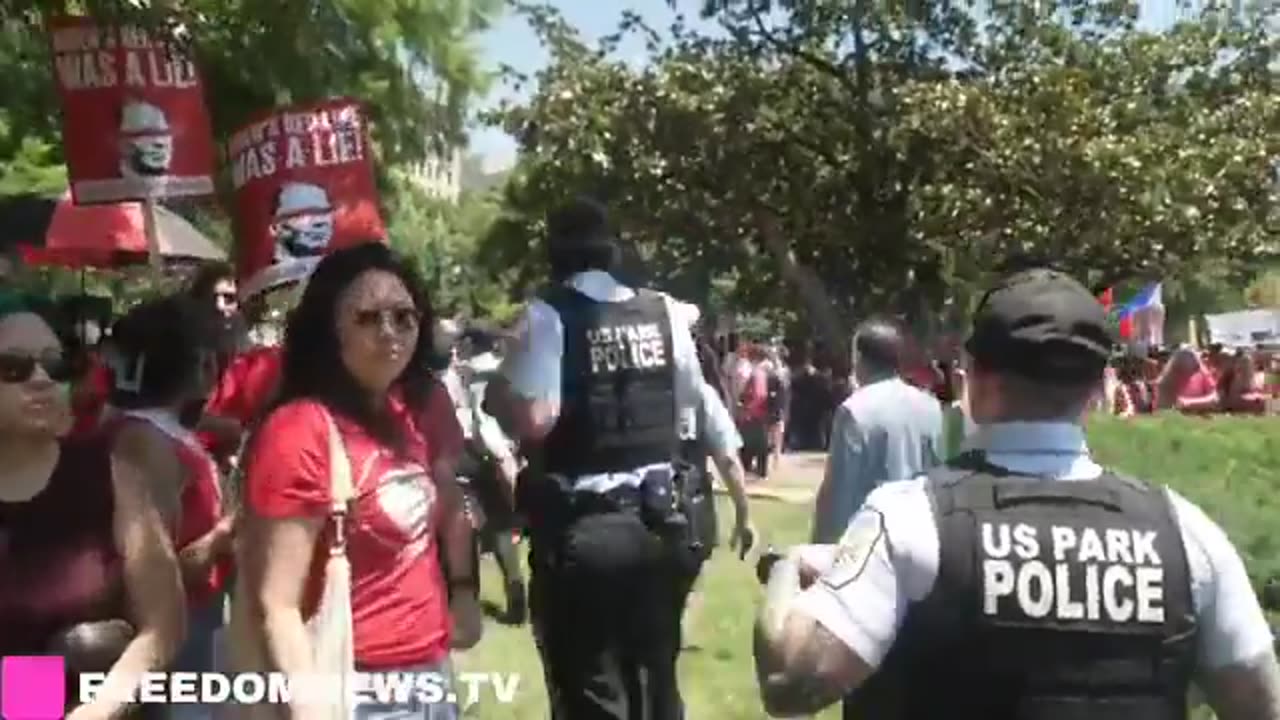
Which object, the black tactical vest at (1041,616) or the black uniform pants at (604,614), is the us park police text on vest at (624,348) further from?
the black tactical vest at (1041,616)

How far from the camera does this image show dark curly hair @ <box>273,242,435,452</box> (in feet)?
12.8

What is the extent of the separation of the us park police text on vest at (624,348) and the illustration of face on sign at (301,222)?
233cm

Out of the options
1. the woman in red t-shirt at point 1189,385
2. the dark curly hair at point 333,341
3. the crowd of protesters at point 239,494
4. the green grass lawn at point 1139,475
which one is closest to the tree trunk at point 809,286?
the woman in red t-shirt at point 1189,385

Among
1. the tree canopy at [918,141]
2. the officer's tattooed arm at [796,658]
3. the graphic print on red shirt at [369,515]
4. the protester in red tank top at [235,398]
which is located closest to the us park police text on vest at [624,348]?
the protester in red tank top at [235,398]

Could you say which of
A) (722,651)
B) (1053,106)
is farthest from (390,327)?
(1053,106)

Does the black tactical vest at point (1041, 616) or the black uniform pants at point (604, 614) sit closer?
the black tactical vest at point (1041, 616)

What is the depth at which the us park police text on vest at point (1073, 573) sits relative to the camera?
106 inches

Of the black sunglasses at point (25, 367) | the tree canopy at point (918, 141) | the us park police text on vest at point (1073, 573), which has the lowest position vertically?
the us park police text on vest at point (1073, 573)

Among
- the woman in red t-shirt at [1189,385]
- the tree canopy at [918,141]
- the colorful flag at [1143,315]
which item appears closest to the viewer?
the woman in red t-shirt at [1189,385]

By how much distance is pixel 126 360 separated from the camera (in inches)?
197

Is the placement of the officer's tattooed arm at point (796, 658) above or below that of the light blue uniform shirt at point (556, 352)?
below

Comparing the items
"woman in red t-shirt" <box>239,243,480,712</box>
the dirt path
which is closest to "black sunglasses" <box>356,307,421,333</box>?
"woman in red t-shirt" <box>239,243,480,712</box>

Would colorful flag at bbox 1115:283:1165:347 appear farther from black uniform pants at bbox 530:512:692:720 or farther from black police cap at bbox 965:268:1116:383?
black police cap at bbox 965:268:1116:383

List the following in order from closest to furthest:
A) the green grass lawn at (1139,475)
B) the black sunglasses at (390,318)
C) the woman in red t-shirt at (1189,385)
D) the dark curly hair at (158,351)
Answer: the black sunglasses at (390,318)
the dark curly hair at (158,351)
the green grass lawn at (1139,475)
the woman in red t-shirt at (1189,385)
